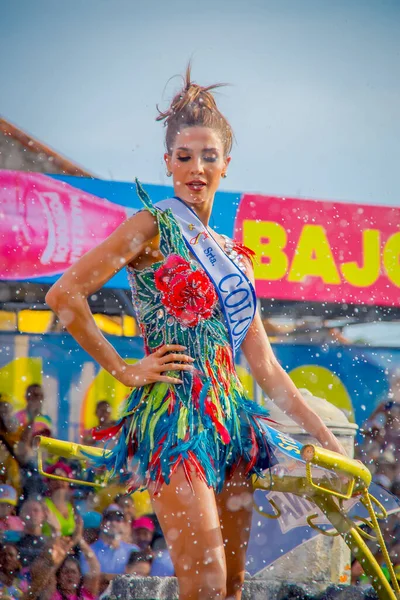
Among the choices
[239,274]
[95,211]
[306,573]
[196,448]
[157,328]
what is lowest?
[306,573]

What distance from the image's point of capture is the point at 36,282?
704 cm

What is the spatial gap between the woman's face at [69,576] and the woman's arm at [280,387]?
12.4 feet

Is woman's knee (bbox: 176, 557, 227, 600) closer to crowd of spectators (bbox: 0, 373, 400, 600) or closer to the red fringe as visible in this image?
the red fringe

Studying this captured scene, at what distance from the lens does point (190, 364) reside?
7.18 ft

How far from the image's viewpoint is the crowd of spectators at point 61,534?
5.61 meters

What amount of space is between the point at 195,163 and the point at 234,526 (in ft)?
3.71

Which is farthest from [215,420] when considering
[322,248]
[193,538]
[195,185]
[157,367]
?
[322,248]

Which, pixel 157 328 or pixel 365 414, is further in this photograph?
pixel 365 414

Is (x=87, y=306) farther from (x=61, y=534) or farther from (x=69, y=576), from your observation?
(x=61, y=534)

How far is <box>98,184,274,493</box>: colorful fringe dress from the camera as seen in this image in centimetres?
211

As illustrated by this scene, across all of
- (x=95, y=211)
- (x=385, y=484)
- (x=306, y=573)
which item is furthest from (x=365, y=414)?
(x=95, y=211)

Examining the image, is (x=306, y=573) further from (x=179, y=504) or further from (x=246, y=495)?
(x=179, y=504)

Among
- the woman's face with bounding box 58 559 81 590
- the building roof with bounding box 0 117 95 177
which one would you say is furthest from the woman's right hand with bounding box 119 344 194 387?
the building roof with bounding box 0 117 95 177

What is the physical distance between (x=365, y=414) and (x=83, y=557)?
3.35 meters
